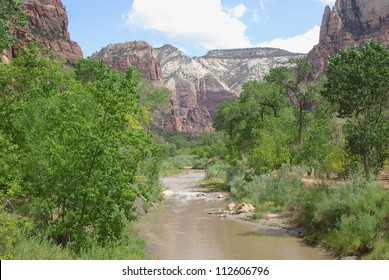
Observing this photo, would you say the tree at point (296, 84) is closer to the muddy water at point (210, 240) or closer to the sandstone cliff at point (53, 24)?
the muddy water at point (210, 240)

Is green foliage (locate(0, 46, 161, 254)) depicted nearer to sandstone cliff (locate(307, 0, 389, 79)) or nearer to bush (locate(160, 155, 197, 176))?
bush (locate(160, 155, 197, 176))

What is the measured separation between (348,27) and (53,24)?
104 m

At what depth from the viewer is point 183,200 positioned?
38.4 meters

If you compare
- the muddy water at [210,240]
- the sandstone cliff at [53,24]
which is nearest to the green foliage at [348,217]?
the muddy water at [210,240]

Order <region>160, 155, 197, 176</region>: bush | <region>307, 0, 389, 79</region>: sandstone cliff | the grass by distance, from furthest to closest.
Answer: <region>307, 0, 389, 79</region>: sandstone cliff → <region>160, 155, 197, 176</region>: bush → the grass

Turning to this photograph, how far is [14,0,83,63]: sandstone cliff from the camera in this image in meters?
118

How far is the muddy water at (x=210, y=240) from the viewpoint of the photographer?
→ 18.4m

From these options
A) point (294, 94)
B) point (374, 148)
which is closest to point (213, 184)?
point (294, 94)

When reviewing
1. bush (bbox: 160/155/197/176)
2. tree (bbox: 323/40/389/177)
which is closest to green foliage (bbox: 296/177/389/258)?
tree (bbox: 323/40/389/177)

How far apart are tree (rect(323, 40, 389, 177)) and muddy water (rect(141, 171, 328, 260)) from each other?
18.5 feet

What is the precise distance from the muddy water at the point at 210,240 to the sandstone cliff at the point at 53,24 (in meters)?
96.6

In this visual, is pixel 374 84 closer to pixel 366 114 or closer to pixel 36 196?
pixel 366 114

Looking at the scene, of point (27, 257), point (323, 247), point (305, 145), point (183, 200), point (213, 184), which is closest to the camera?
point (27, 257)

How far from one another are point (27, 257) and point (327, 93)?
1780 centimetres
